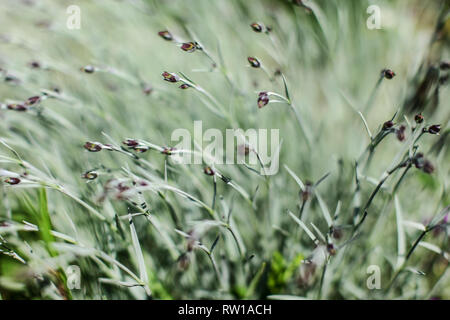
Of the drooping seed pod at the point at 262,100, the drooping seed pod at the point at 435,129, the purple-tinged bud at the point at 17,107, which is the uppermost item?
the purple-tinged bud at the point at 17,107

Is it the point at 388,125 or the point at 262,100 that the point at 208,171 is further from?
the point at 388,125

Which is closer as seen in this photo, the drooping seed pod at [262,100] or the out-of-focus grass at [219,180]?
the drooping seed pod at [262,100]

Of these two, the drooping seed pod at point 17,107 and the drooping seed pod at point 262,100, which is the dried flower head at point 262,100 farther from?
the drooping seed pod at point 17,107

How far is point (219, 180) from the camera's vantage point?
Answer: 1056 mm

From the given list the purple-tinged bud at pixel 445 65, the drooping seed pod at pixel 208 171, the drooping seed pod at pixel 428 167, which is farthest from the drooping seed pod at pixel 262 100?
the purple-tinged bud at pixel 445 65

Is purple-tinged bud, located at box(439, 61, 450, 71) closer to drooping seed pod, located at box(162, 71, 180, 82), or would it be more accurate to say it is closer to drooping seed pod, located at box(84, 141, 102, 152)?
drooping seed pod, located at box(162, 71, 180, 82)

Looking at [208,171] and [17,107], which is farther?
[17,107]

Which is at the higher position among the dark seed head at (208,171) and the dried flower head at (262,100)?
the dried flower head at (262,100)

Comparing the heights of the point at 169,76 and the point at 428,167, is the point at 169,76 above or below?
above

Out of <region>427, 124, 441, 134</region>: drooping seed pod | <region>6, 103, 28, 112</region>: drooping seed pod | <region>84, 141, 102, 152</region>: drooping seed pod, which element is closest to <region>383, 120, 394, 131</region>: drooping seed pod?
<region>427, 124, 441, 134</region>: drooping seed pod

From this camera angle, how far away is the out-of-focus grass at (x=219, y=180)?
733mm

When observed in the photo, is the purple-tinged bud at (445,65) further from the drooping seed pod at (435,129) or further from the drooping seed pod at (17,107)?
the drooping seed pod at (17,107)

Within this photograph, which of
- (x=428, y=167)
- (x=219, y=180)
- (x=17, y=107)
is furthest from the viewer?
(x=219, y=180)

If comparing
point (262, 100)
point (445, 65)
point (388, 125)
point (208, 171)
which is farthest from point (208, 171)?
point (445, 65)
